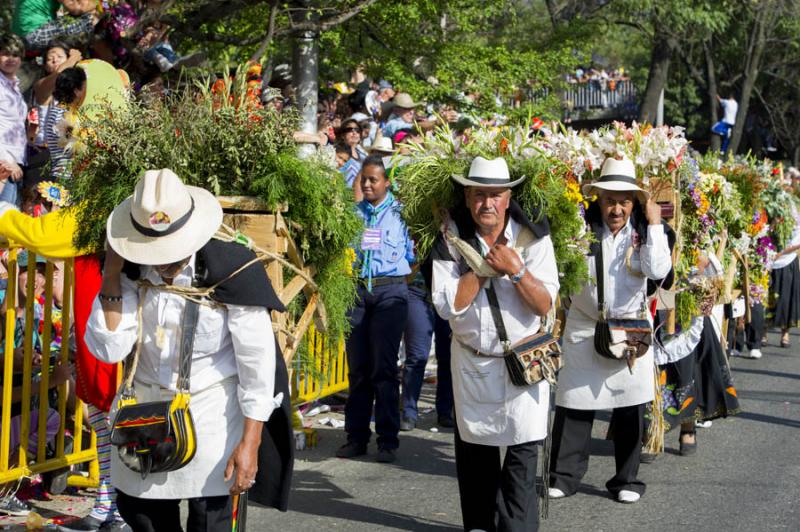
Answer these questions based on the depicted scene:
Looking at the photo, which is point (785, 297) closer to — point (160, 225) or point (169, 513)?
point (169, 513)

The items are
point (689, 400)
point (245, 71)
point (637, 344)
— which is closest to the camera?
point (245, 71)

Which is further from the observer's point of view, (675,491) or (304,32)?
(304,32)

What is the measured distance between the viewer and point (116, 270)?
4.21 metres

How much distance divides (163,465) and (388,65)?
9.36m

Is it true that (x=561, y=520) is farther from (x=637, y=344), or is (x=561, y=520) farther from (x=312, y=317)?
(x=312, y=317)

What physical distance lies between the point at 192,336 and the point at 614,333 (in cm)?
368

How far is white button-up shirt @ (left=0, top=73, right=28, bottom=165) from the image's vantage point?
8539 millimetres

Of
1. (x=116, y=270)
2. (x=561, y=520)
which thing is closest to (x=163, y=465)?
(x=116, y=270)

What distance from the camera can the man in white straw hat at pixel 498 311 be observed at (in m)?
5.57

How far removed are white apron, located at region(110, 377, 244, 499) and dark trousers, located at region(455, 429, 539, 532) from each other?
1.84 m

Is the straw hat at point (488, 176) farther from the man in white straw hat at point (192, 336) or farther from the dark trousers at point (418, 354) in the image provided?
the dark trousers at point (418, 354)

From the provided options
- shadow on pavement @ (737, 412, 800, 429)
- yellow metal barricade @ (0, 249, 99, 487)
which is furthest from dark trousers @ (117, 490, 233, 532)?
shadow on pavement @ (737, 412, 800, 429)

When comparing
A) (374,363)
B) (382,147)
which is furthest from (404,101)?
(374,363)

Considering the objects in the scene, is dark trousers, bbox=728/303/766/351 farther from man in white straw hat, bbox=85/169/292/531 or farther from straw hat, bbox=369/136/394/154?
man in white straw hat, bbox=85/169/292/531
